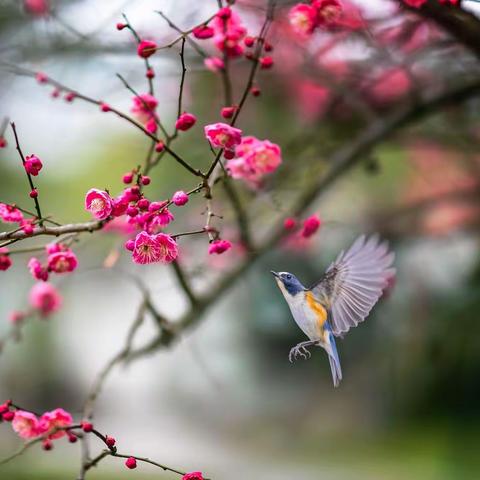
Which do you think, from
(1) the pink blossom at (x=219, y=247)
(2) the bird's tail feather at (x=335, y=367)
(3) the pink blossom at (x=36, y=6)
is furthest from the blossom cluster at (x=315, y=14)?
(3) the pink blossom at (x=36, y=6)

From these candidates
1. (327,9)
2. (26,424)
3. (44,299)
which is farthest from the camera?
(44,299)

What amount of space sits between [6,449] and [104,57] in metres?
2.53

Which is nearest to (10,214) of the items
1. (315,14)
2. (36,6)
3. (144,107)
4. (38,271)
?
(38,271)

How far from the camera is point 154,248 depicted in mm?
774

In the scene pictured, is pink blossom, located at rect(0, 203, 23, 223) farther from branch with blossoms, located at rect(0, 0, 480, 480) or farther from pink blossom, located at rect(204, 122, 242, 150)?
pink blossom, located at rect(204, 122, 242, 150)

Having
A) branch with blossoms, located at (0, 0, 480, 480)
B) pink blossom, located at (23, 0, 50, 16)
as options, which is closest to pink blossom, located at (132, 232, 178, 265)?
branch with blossoms, located at (0, 0, 480, 480)

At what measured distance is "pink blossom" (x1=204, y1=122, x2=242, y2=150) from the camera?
786mm

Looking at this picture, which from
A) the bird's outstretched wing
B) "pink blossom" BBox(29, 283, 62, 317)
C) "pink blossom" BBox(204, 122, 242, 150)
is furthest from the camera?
"pink blossom" BBox(29, 283, 62, 317)

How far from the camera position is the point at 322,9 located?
1025 mm

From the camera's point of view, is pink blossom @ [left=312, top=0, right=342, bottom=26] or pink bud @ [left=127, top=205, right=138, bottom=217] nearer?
pink bud @ [left=127, top=205, right=138, bottom=217]

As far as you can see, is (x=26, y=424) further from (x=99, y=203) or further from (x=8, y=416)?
(x=99, y=203)

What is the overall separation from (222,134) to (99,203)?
0.53 feet

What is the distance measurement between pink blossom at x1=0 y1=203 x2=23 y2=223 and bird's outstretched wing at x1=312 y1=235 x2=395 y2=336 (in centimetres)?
40

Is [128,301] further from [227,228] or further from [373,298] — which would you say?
[373,298]
